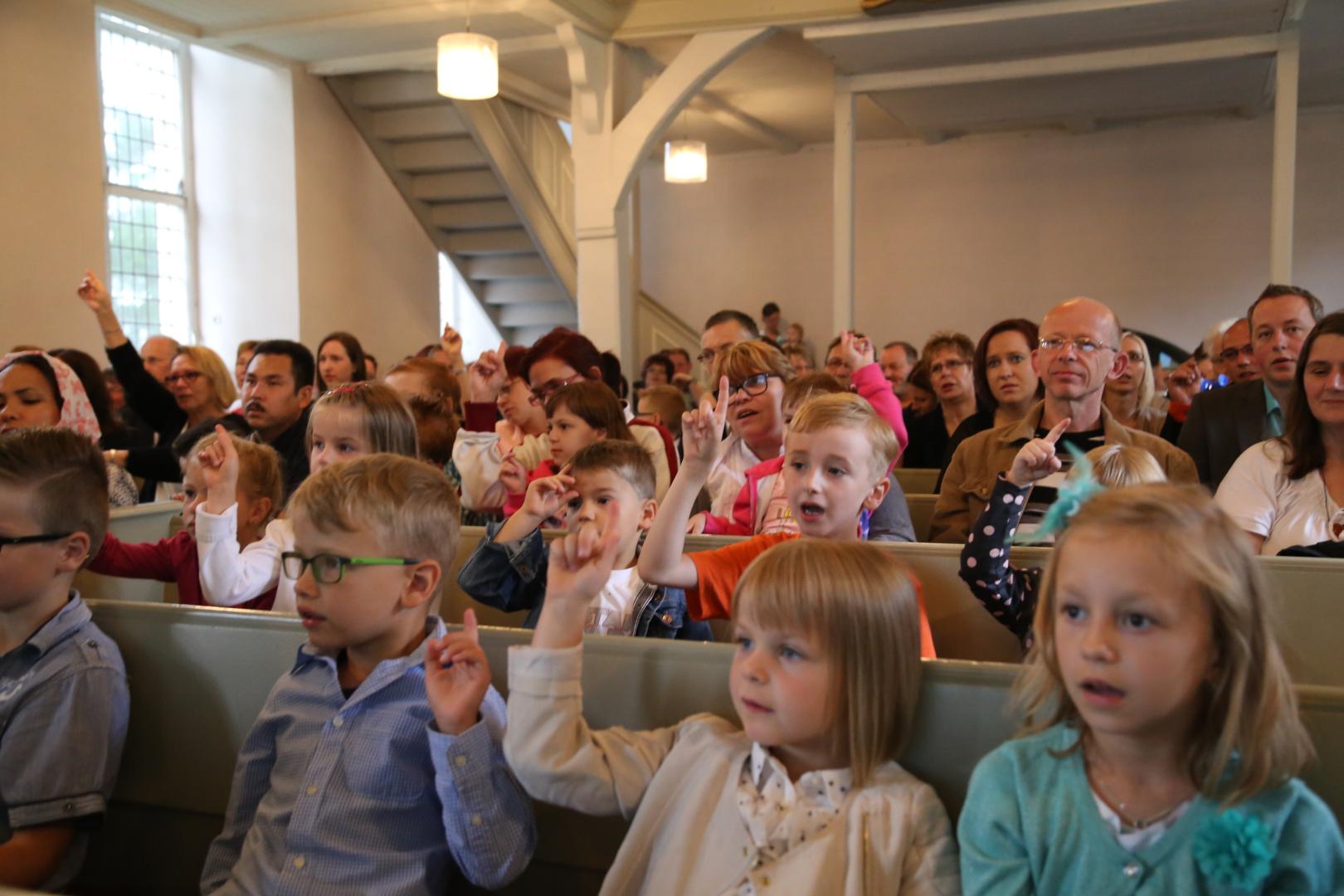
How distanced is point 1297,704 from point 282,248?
826cm

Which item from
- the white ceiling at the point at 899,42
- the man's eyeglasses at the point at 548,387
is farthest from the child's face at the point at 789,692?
the white ceiling at the point at 899,42

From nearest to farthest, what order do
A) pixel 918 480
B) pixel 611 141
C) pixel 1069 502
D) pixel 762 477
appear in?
pixel 1069 502 → pixel 762 477 → pixel 918 480 → pixel 611 141

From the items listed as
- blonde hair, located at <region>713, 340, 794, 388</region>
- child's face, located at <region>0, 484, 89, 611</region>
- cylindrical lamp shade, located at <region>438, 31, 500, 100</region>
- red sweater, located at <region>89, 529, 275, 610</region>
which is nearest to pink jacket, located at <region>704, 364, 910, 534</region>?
blonde hair, located at <region>713, 340, 794, 388</region>

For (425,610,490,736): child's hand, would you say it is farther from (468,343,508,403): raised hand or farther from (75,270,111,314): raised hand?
(75,270,111,314): raised hand


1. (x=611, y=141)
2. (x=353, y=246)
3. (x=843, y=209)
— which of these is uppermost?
(x=611, y=141)

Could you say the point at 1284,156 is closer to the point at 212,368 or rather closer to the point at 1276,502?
the point at 1276,502

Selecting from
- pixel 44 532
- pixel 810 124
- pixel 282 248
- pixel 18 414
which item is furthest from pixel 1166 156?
pixel 44 532

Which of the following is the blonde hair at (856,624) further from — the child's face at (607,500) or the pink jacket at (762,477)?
the pink jacket at (762,477)

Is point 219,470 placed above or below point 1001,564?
above

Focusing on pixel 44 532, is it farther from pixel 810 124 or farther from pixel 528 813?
pixel 810 124

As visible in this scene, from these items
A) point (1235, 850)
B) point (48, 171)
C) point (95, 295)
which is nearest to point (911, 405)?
point (95, 295)

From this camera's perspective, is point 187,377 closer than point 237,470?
No

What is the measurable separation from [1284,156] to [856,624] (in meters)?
7.21

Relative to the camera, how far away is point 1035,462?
1.90 metres
